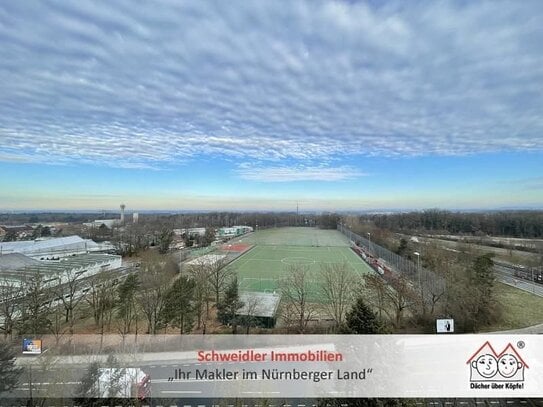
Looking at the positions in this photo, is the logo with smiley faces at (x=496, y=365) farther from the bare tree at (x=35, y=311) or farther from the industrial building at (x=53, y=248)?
the industrial building at (x=53, y=248)

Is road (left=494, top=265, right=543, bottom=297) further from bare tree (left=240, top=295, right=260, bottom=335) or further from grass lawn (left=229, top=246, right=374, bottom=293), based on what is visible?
bare tree (left=240, top=295, right=260, bottom=335)

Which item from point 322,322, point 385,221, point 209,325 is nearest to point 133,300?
point 209,325

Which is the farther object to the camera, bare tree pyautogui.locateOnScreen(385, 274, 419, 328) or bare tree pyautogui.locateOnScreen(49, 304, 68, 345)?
bare tree pyautogui.locateOnScreen(385, 274, 419, 328)

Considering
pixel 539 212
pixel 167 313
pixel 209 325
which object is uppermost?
pixel 539 212

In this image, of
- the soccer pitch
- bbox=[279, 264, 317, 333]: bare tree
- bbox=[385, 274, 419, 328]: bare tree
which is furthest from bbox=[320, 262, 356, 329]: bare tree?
the soccer pitch

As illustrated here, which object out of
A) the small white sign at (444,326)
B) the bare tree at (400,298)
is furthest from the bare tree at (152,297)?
the small white sign at (444,326)

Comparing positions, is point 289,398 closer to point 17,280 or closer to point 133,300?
point 133,300

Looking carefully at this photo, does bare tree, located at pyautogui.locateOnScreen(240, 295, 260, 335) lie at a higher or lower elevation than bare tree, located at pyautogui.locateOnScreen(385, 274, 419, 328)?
lower
